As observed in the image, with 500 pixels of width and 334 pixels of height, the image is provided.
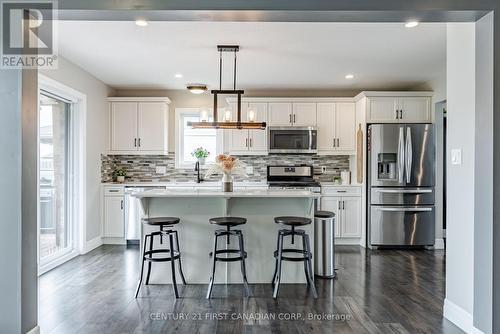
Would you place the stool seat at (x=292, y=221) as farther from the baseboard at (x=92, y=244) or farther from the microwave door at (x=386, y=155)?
the baseboard at (x=92, y=244)

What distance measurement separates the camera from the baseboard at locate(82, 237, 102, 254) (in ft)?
16.1

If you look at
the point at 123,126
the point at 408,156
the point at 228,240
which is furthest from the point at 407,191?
the point at 123,126

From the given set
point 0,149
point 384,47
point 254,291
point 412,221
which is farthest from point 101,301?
point 412,221

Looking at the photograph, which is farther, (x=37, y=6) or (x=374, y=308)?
(x=374, y=308)

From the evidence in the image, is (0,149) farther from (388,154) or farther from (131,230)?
(388,154)

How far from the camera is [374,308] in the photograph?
303 centimetres

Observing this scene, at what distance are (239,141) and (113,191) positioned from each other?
2.15 metres

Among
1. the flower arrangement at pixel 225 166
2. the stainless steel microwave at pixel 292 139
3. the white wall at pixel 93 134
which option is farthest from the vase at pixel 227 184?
the white wall at pixel 93 134

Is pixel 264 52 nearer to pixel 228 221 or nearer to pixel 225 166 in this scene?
pixel 225 166

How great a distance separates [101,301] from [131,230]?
86.5 inches

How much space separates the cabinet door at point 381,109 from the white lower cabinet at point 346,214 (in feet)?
4.14

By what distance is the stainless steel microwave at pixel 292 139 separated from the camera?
5684mm

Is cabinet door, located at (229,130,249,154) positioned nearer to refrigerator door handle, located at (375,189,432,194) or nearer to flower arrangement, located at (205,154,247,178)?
flower arrangement, located at (205,154,247,178)

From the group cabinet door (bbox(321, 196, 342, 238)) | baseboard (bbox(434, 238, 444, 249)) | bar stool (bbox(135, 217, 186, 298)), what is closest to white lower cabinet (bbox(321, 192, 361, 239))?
cabinet door (bbox(321, 196, 342, 238))
